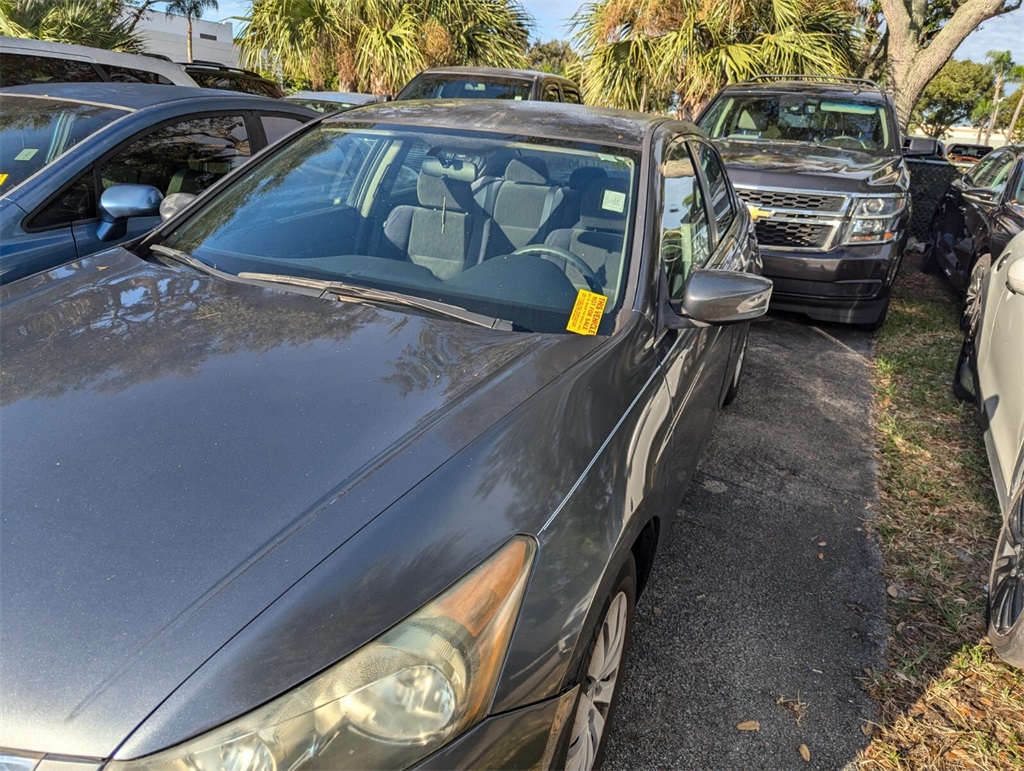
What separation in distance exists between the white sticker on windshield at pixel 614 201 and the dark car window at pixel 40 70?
415 centimetres

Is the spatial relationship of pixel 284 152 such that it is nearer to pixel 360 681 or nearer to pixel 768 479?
pixel 360 681

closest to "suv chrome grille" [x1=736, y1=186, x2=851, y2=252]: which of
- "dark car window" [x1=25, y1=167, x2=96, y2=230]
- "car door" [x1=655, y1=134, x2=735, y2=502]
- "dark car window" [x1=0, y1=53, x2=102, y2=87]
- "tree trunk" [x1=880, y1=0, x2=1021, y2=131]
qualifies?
"car door" [x1=655, y1=134, x2=735, y2=502]

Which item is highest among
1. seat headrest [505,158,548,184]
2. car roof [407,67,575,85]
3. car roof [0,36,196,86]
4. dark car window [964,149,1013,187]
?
car roof [407,67,575,85]

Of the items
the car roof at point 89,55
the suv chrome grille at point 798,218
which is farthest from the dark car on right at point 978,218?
the car roof at point 89,55

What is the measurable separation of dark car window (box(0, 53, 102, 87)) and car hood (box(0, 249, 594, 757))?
3.52 meters

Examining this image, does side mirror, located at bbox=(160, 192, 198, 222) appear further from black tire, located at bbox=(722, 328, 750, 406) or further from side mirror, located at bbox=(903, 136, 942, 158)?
side mirror, located at bbox=(903, 136, 942, 158)

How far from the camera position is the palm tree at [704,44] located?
34.1 ft

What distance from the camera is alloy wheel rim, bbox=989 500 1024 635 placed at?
8.19ft

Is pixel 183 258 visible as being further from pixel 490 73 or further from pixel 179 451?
pixel 490 73

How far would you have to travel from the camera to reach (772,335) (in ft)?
20.7

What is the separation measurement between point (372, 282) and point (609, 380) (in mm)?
848

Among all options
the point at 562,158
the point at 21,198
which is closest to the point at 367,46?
the point at 21,198

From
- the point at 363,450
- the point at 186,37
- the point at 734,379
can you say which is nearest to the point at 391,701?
the point at 363,450

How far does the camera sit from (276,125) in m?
4.78
